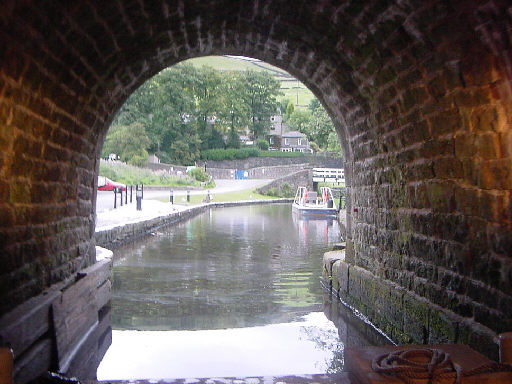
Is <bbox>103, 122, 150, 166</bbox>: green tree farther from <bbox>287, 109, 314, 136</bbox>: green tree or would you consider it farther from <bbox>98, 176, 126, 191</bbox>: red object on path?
<bbox>287, 109, 314, 136</bbox>: green tree

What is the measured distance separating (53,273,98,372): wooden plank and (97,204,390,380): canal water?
34cm

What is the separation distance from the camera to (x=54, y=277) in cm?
593

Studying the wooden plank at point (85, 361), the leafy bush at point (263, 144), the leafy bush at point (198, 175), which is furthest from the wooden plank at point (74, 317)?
the leafy bush at point (263, 144)

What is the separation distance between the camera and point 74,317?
606cm

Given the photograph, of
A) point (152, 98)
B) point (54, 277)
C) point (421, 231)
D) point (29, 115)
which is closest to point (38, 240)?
point (54, 277)

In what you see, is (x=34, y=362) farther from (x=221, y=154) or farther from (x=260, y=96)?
(x=260, y=96)

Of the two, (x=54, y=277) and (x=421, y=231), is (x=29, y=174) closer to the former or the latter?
(x=54, y=277)

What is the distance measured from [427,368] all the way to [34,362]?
3145mm

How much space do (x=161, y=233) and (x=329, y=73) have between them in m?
11.3

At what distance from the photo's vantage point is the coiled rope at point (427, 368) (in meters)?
2.92

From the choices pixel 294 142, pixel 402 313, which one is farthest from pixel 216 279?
pixel 294 142

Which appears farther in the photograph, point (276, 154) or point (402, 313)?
point (276, 154)

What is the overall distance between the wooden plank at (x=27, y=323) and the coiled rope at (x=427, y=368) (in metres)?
2.53

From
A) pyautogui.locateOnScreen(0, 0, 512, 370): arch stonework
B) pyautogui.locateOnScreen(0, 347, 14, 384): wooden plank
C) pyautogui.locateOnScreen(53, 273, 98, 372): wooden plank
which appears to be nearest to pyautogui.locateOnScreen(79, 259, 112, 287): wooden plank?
pyautogui.locateOnScreen(53, 273, 98, 372): wooden plank
